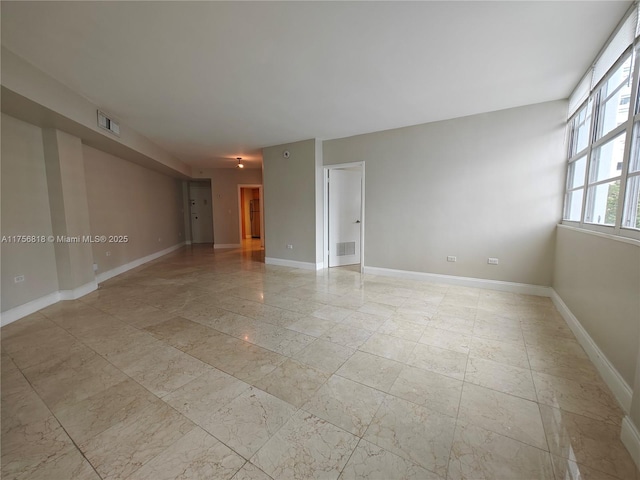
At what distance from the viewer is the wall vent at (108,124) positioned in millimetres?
3583

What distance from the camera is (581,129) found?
3.13m

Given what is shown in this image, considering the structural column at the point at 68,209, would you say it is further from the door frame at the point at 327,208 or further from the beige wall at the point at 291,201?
the door frame at the point at 327,208

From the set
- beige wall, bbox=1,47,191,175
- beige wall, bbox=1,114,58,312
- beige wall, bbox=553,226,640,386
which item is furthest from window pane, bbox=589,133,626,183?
beige wall, bbox=1,114,58,312

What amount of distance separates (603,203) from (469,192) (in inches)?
65.8

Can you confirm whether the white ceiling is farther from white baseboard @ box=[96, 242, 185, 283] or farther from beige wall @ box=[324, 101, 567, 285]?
white baseboard @ box=[96, 242, 185, 283]

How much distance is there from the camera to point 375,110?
12.3ft

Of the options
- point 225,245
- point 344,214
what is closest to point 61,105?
point 344,214

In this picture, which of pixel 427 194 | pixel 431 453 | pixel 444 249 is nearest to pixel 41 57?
pixel 431 453

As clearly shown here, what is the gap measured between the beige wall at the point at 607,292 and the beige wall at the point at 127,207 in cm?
666

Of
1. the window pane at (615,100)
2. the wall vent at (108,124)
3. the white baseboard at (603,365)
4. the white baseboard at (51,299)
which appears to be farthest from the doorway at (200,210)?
the white baseboard at (603,365)

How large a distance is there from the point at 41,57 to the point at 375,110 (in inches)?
144

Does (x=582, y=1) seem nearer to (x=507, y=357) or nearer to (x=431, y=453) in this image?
(x=507, y=357)

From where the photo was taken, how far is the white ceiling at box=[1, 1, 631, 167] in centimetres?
190

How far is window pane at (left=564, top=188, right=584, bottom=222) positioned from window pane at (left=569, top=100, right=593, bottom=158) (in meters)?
0.51
